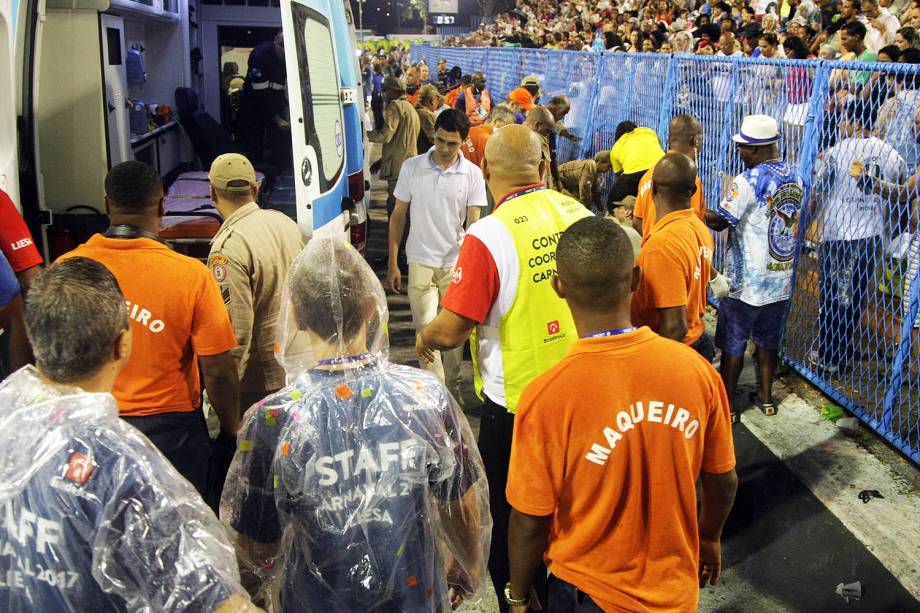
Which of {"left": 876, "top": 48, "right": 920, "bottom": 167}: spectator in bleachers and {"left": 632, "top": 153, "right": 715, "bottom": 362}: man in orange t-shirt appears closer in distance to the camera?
{"left": 632, "top": 153, "right": 715, "bottom": 362}: man in orange t-shirt

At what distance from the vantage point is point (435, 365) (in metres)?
5.16

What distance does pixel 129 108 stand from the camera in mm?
6754

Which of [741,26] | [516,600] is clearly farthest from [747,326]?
[741,26]

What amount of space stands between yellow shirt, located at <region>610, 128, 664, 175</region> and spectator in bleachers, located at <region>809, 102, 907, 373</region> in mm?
1610

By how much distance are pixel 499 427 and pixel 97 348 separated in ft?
5.65

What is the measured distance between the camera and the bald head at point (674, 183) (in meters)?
3.83

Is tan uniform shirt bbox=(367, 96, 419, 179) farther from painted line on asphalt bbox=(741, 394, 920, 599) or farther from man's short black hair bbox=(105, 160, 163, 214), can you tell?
man's short black hair bbox=(105, 160, 163, 214)

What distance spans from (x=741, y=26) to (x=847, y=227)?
828 centimetres

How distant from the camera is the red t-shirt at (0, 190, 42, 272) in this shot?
146 inches

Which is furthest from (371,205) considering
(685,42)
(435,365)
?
(435,365)

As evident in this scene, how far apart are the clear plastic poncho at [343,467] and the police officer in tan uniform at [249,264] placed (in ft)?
4.68

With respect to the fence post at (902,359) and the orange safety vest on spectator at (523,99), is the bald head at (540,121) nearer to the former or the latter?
the orange safety vest on spectator at (523,99)

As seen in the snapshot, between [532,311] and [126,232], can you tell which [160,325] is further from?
[532,311]

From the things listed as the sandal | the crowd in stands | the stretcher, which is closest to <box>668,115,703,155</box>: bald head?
the sandal
